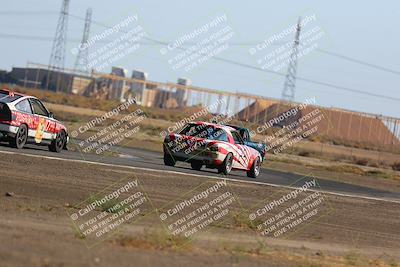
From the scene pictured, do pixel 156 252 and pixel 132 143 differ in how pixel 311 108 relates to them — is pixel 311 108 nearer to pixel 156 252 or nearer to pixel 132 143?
pixel 132 143

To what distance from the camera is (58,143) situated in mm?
23641

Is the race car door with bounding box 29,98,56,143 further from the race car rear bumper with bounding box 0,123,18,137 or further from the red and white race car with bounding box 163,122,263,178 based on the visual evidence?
the red and white race car with bounding box 163,122,263,178

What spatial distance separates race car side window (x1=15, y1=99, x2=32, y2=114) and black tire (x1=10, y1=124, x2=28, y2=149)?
397 mm

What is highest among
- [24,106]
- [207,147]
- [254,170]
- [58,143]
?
[24,106]

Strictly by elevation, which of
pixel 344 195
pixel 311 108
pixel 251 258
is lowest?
pixel 311 108

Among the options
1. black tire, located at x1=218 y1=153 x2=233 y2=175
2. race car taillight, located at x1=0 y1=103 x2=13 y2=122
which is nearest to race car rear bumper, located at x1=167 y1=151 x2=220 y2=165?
black tire, located at x1=218 y1=153 x2=233 y2=175

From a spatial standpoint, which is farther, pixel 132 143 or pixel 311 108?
pixel 311 108

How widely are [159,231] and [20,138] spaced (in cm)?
1000

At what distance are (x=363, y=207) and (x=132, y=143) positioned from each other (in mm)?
21222

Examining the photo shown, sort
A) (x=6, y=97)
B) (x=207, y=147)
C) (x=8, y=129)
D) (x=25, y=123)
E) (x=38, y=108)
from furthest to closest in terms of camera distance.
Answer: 1. (x=207, y=147)
2. (x=38, y=108)
3. (x=25, y=123)
4. (x=6, y=97)
5. (x=8, y=129)

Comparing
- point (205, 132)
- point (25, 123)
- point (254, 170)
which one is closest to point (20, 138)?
point (25, 123)

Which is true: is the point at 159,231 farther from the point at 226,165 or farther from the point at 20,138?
the point at 226,165

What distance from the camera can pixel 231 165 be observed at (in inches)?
962

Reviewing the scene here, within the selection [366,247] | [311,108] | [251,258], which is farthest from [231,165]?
[311,108]
